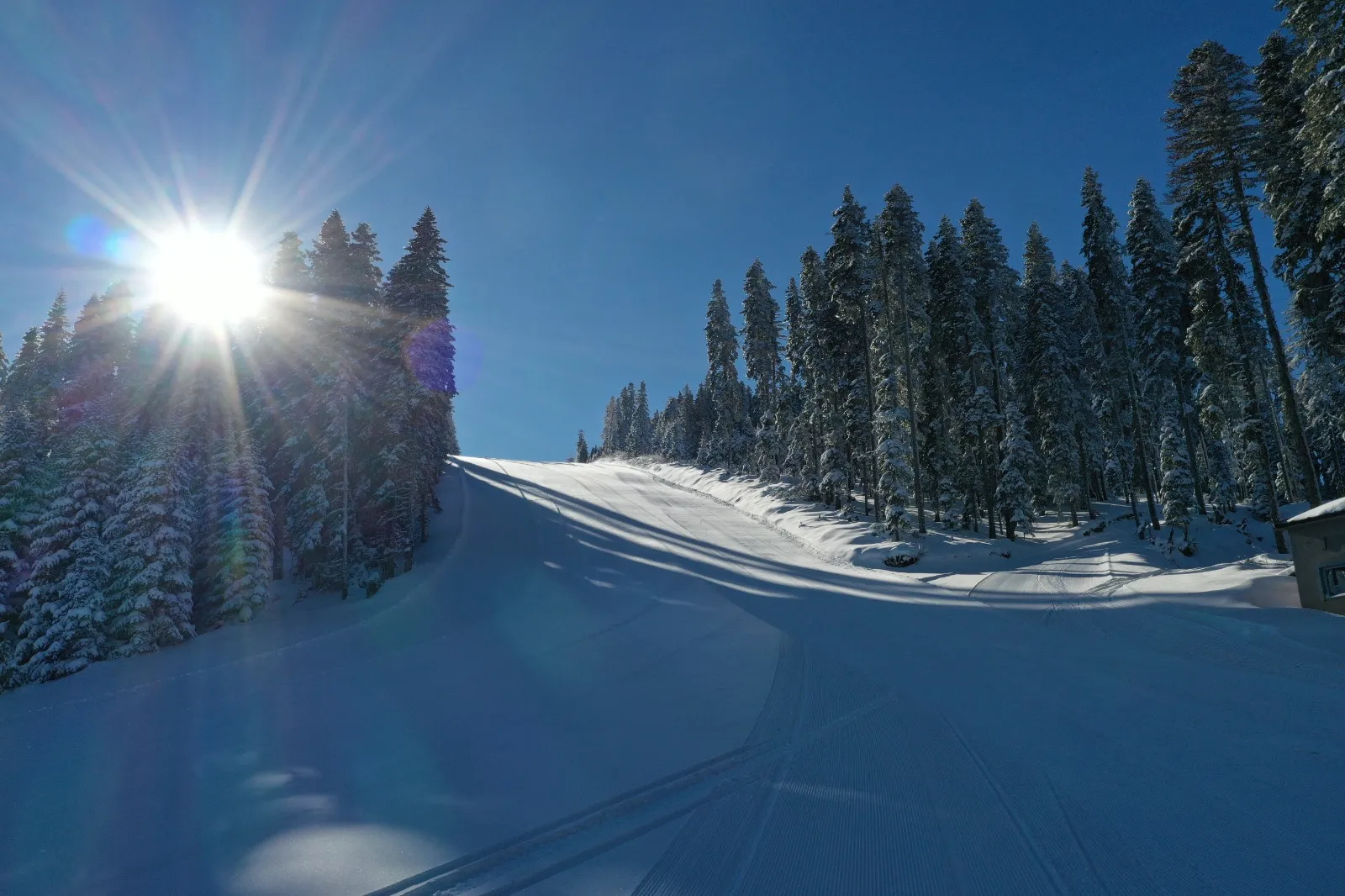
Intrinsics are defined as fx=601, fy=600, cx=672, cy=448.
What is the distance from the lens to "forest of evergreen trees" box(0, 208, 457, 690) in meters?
18.1

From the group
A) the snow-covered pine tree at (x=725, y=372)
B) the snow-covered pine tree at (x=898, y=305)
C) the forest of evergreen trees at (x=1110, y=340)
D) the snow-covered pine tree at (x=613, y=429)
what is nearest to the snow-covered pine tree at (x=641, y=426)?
the snow-covered pine tree at (x=613, y=429)

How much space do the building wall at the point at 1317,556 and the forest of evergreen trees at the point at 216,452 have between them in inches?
1061

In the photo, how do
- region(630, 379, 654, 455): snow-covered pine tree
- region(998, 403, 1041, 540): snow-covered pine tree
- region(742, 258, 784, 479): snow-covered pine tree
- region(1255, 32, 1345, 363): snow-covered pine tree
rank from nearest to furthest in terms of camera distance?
1. region(1255, 32, 1345, 363): snow-covered pine tree
2. region(998, 403, 1041, 540): snow-covered pine tree
3. region(742, 258, 784, 479): snow-covered pine tree
4. region(630, 379, 654, 455): snow-covered pine tree

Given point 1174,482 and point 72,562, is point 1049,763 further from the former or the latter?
point 1174,482

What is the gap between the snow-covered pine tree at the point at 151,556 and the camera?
1770 cm

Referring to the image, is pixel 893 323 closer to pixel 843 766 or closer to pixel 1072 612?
pixel 1072 612

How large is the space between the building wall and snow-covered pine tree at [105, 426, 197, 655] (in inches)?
1143

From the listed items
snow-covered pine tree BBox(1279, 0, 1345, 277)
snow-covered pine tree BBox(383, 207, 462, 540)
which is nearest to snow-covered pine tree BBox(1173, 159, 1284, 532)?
snow-covered pine tree BBox(1279, 0, 1345, 277)

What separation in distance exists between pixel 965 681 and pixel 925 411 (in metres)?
28.6

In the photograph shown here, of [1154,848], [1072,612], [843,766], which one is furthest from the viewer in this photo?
[1072,612]

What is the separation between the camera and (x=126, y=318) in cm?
3006

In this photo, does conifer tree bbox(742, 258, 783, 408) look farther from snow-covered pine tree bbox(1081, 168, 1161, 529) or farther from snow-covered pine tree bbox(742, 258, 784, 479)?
snow-covered pine tree bbox(1081, 168, 1161, 529)

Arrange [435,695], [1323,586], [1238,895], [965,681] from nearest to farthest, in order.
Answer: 1. [1238,895]
2. [965,681]
3. [435,695]
4. [1323,586]

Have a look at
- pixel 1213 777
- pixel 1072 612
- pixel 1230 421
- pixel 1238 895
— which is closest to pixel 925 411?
pixel 1230 421
